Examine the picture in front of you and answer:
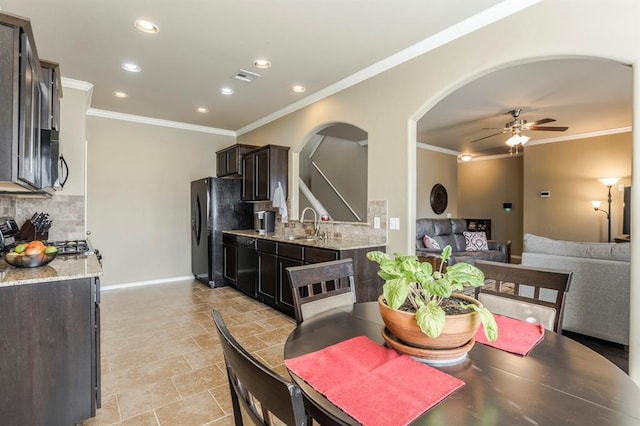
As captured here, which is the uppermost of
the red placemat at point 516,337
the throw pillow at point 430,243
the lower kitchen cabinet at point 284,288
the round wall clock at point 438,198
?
the round wall clock at point 438,198

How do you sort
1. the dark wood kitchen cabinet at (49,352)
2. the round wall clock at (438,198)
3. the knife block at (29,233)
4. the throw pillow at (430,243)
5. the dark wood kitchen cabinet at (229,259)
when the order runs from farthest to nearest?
the round wall clock at (438,198), the throw pillow at (430,243), the dark wood kitchen cabinet at (229,259), the knife block at (29,233), the dark wood kitchen cabinet at (49,352)

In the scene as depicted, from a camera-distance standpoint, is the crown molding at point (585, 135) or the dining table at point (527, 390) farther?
the crown molding at point (585, 135)

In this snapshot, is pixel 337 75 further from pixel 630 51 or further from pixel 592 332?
pixel 592 332

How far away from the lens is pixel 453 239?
21.0 ft

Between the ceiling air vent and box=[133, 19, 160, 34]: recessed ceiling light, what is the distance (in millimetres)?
956

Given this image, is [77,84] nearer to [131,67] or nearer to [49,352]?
[131,67]

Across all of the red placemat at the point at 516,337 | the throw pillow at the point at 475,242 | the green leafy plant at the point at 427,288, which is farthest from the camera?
the throw pillow at the point at 475,242

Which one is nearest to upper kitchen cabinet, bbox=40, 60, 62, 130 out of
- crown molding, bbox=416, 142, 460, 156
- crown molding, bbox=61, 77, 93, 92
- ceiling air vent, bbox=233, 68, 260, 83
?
crown molding, bbox=61, 77, 93, 92

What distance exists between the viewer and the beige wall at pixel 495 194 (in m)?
8.08

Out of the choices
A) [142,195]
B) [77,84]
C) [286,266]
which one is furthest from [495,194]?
[77,84]

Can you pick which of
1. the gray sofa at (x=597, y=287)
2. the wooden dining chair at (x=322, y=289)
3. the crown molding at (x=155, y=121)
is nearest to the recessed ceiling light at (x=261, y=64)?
the wooden dining chair at (x=322, y=289)

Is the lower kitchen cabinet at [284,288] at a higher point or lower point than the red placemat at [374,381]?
lower

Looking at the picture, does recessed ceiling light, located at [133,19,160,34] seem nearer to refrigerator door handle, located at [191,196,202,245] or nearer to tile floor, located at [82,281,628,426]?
tile floor, located at [82,281,628,426]

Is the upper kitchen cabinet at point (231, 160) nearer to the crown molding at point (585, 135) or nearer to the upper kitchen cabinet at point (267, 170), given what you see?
the upper kitchen cabinet at point (267, 170)
